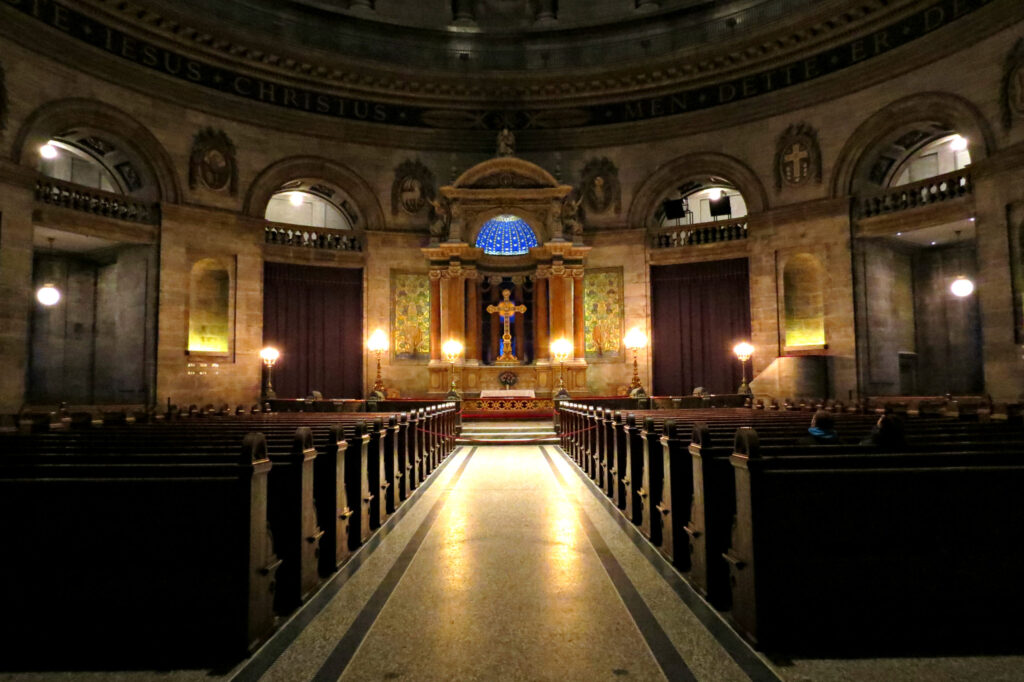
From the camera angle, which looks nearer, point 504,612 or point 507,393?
point 504,612

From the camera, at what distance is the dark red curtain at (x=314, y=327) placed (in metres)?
20.8

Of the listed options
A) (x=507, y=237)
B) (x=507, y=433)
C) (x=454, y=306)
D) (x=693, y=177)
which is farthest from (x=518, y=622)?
(x=507, y=237)

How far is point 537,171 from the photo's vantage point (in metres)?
21.5

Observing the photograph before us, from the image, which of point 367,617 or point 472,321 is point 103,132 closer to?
point 472,321

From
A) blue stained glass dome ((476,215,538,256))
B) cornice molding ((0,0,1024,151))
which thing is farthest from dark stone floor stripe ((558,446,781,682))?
blue stained glass dome ((476,215,538,256))

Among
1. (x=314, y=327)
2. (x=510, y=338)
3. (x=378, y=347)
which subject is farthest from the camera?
(x=510, y=338)

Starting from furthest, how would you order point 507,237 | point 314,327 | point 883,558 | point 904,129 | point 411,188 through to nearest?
point 507,237, point 411,188, point 314,327, point 904,129, point 883,558

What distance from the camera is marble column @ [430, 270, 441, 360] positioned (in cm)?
2147

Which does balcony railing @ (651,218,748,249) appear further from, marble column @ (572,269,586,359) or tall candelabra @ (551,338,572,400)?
tall candelabra @ (551,338,572,400)

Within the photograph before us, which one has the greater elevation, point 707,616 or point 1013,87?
point 1013,87

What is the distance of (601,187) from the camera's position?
22.0 m

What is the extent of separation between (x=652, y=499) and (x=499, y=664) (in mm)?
2950

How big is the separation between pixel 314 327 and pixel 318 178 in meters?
4.73

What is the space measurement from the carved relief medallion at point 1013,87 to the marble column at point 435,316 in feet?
50.2
